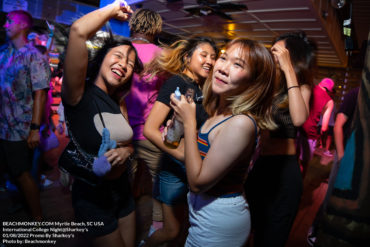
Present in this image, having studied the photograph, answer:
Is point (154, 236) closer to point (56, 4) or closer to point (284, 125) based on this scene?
point (284, 125)

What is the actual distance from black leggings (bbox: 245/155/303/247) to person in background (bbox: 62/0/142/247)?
890 mm

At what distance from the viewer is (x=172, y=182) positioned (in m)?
1.61

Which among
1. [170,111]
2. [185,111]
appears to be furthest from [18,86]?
[185,111]

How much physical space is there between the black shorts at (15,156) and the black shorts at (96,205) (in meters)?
1.07

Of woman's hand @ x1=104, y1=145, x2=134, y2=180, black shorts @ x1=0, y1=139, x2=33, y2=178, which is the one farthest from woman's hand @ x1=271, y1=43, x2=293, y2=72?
black shorts @ x1=0, y1=139, x2=33, y2=178

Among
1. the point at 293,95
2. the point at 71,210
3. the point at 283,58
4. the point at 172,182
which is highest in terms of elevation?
the point at 283,58

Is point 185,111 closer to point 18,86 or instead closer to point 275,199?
point 275,199

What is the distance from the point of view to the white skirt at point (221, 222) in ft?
3.28

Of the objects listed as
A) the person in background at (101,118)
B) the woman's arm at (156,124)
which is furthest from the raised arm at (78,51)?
the woman's arm at (156,124)

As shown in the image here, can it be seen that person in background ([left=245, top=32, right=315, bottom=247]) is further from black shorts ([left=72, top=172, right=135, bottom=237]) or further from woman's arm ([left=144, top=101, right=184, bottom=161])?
black shorts ([left=72, top=172, right=135, bottom=237])

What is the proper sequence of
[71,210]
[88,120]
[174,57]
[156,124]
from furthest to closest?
1. [71,210]
2. [174,57]
3. [156,124]
4. [88,120]

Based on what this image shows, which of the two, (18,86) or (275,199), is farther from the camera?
(18,86)

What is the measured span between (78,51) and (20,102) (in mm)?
1455

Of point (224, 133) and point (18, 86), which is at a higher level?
point (224, 133)
